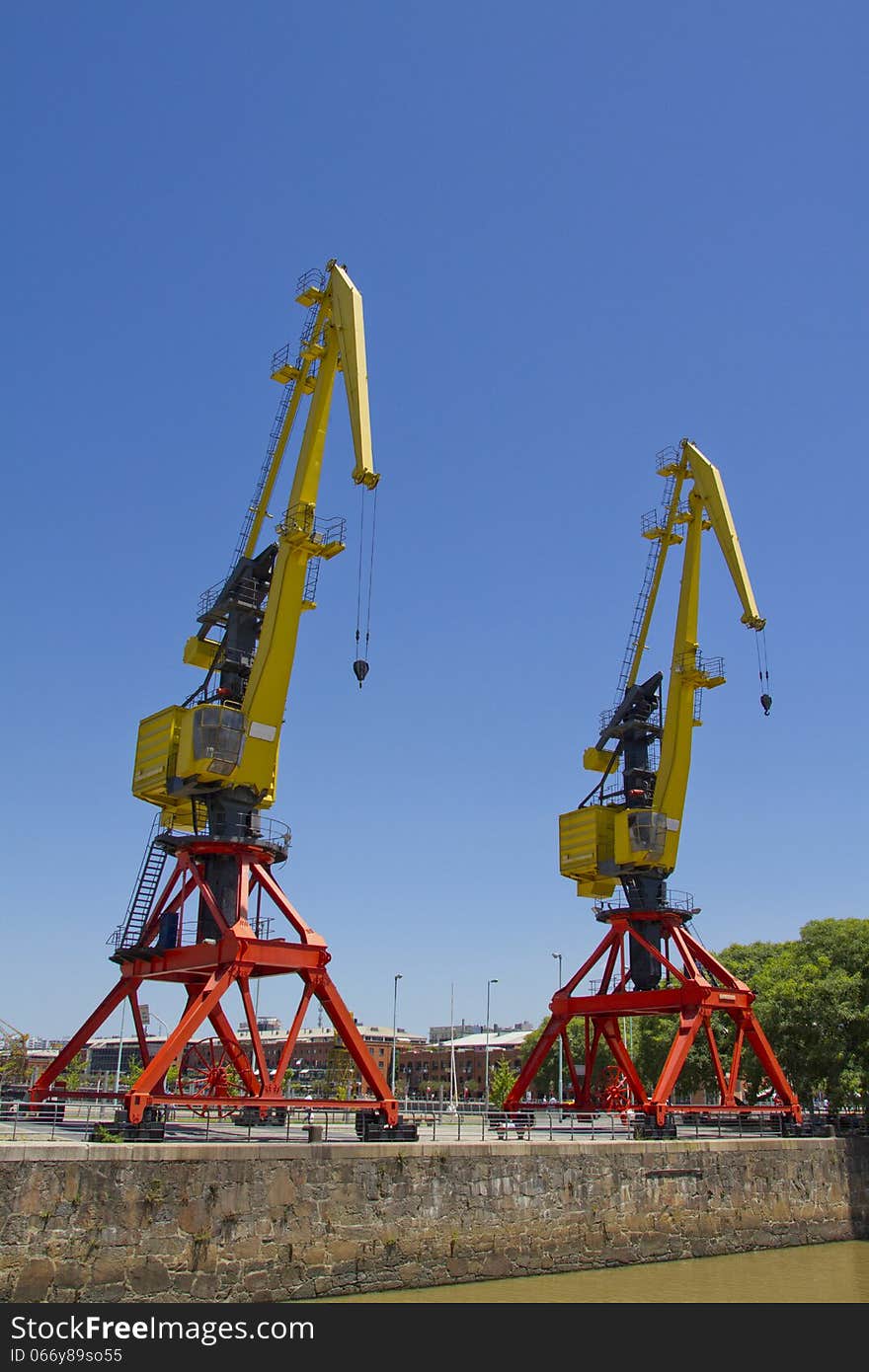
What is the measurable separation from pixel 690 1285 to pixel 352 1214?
339 inches

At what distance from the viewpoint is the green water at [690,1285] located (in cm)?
2298

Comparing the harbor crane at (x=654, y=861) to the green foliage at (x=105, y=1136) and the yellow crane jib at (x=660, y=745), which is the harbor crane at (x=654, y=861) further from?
the green foliage at (x=105, y=1136)

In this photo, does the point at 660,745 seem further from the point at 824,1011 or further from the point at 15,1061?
the point at 15,1061

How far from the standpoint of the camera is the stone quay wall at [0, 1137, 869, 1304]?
63.3ft

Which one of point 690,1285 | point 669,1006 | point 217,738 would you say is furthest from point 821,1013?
point 217,738

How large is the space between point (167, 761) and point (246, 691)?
298 cm

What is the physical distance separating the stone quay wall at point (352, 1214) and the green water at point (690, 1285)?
42cm

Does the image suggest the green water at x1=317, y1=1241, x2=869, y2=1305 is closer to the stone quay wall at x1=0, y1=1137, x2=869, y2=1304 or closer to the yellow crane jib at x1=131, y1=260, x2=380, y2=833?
the stone quay wall at x1=0, y1=1137, x2=869, y2=1304

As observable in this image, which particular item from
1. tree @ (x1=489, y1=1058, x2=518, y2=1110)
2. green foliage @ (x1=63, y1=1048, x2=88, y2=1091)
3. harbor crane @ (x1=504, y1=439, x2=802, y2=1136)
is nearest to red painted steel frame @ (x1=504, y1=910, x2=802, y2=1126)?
harbor crane @ (x1=504, y1=439, x2=802, y2=1136)

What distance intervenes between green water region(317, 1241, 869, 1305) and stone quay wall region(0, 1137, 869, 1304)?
Answer: 0.42m

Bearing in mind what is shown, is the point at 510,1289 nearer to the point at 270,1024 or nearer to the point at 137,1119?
the point at 137,1119

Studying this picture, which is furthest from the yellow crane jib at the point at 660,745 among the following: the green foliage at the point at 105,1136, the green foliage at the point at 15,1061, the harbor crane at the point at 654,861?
the green foliage at the point at 15,1061

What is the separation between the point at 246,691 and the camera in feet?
99.1

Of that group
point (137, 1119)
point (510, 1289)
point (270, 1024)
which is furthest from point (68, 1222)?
point (270, 1024)
